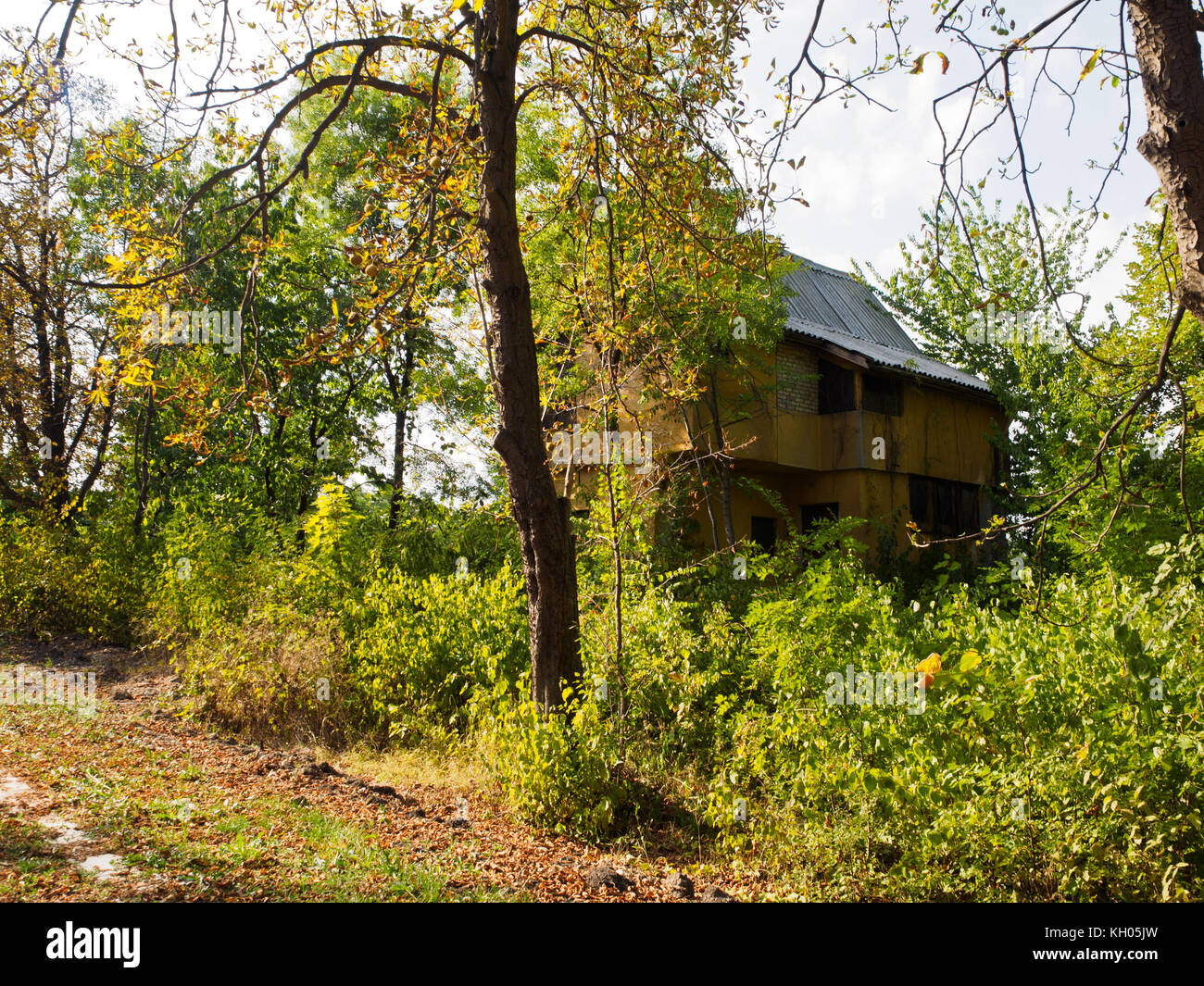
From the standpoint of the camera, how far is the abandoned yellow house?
16266 millimetres

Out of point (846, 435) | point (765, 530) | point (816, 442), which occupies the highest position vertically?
point (846, 435)

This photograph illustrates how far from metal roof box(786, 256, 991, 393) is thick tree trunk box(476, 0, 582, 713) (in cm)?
1022

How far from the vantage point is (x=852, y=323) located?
2284 cm

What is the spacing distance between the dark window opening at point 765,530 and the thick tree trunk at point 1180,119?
1410cm

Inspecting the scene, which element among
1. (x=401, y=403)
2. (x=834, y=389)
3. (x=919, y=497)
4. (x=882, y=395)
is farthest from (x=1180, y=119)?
(x=401, y=403)

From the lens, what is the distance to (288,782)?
694 centimetres

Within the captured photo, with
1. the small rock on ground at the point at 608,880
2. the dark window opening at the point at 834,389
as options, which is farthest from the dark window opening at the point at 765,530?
the small rock on ground at the point at 608,880

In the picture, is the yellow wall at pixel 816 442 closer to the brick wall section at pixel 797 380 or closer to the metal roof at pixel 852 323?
the brick wall section at pixel 797 380

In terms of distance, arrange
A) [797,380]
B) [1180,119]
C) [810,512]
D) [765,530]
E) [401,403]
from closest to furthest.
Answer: [1180,119] < [797,380] < [765,530] < [810,512] < [401,403]

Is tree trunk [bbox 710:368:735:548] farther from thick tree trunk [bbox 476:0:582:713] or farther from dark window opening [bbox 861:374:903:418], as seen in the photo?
thick tree trunk [bbox 476:0:582:713]

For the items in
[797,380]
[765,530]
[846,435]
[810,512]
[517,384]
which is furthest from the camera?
[810,512]

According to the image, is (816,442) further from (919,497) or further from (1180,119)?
(1180,119)

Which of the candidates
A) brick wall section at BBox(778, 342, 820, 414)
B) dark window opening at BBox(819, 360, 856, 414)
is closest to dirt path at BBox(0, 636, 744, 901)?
brick wall section at BBox(778, 342, 820, 414)

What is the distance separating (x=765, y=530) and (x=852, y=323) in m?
7.88
